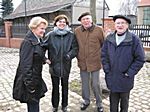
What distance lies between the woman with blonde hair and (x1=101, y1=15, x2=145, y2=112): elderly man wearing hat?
1052 mm

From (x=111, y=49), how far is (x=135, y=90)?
300 cm

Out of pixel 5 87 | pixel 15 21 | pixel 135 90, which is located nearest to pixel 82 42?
pixel 135 90

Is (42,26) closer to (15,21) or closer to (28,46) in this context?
(28,46)

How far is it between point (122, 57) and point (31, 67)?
4.45 ft

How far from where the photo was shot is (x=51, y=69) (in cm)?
464

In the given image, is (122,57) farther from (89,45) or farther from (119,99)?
(89,45)

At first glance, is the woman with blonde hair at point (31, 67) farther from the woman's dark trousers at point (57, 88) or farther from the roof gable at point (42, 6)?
the roof gable at point (42, 6)

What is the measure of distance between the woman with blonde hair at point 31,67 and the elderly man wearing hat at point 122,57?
3.45 feet

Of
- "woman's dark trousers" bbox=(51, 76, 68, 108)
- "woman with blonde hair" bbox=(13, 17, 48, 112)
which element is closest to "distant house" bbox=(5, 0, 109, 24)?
"woman's dark trousers" bbox=(51, 76, 68, 108)

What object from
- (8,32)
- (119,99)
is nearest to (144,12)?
(8,32)

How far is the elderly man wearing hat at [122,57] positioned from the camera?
383 centimetres

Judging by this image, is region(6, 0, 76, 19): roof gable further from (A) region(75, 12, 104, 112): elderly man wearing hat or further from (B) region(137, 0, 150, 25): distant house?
(A) region(75, 12, 104, 112): elderly man wearing hat

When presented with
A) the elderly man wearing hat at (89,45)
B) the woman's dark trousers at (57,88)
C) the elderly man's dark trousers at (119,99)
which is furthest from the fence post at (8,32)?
the elderly man's dark trousers at (119,99)

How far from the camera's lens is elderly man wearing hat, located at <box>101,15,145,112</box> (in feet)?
12.6
